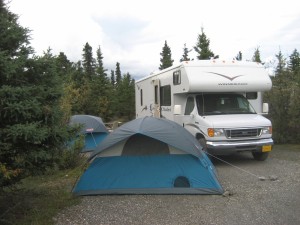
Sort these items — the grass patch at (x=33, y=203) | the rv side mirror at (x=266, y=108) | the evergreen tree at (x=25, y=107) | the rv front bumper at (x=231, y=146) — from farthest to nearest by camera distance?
the rv side mirror at (x=266, y=108) → the rv front bumper at (x=231, y=146) → the grass patch at (x=33, y=203) → the evergreen tree at (x=25, y=107)

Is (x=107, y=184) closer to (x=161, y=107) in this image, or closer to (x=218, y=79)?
(x=218, y=79)

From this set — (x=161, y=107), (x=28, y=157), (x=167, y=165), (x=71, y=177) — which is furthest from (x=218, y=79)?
(x=28, y=157)

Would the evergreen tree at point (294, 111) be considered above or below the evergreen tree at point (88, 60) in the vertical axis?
below

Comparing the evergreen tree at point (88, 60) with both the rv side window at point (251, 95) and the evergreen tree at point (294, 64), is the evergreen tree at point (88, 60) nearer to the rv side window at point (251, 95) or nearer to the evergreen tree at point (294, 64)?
the evergreen tree at point (294, 64)

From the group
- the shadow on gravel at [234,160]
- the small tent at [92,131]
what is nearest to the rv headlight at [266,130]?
the shadow on gravel at [234,160]

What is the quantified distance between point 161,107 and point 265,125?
4160mm

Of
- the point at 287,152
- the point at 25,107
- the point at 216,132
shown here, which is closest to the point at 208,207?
the point at 25,107

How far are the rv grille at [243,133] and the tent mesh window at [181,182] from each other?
300 centimetres

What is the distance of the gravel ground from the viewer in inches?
247

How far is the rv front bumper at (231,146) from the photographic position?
1044 centimetres

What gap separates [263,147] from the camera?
10773 mm

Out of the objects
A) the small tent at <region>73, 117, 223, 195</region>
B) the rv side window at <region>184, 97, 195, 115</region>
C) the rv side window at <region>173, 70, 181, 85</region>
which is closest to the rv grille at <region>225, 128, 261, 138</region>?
the rv side window at <region>184, 97, 195, 115</region>

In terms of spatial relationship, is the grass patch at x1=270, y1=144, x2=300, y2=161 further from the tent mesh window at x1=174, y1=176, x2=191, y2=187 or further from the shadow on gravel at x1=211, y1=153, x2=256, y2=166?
the tent mesh window at x1=174, y1=176, x2=191, y2=187

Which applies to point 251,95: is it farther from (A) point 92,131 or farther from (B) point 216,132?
(A) point 92,131
